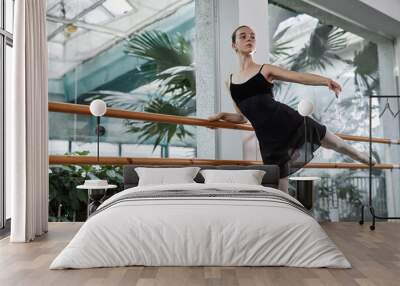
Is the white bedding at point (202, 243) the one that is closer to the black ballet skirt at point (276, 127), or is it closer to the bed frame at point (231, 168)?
the bed frame at point (231, 168)

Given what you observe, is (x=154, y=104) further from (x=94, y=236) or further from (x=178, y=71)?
(x=94, y=236)

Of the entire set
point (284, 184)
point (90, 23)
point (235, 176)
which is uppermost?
point (90, 23)

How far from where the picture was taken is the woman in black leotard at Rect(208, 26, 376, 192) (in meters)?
5.05

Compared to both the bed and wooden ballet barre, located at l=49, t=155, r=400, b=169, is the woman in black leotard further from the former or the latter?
the bed

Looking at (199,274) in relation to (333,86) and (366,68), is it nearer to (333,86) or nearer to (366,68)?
(333,86)

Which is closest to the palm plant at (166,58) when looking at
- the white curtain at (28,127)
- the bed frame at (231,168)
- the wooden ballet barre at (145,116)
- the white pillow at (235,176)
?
the wooden ballet barre at (145,116)

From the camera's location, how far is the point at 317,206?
5758 millimetres

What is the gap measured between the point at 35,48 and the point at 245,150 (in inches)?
99.8

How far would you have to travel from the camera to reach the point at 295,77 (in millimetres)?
5270

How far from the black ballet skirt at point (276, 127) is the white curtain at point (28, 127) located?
2.15 metres

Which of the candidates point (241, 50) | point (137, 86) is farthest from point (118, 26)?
point (241, 50)

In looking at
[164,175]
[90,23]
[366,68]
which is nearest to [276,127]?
[164,175]

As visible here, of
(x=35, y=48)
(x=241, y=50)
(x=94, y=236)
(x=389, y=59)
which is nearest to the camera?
(x=94, y=236)

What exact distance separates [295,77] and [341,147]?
1.12 meters
